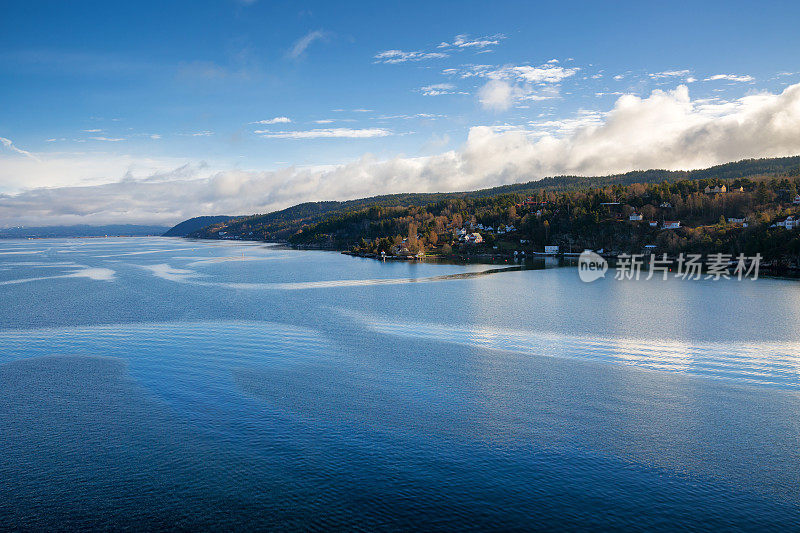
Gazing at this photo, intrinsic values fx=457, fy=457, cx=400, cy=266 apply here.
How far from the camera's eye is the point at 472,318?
2412cm

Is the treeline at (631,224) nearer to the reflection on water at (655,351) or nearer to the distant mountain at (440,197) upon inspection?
the distant mountain at (440,197)

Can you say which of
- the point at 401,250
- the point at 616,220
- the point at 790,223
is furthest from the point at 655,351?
the point at 616,220

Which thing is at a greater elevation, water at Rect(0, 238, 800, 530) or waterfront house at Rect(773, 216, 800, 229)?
waterfront house at Rect(773, 216, 800, 229)

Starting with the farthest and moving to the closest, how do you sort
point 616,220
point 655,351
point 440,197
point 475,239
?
point 440,197 < point 475,239 < point 616,220 < point 655,351

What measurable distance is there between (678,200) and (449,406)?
75901 mm

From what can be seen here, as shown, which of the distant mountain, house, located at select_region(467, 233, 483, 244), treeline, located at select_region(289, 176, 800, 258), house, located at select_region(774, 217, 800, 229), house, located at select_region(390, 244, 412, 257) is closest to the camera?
house, located at select_region(774, 217, 800, 229)

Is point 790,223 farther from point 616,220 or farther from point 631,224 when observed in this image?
point 616,220

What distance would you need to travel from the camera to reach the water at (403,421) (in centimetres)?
841

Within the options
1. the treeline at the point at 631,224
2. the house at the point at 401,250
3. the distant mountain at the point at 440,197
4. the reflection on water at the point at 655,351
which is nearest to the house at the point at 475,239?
the treeline at the point at 631,224

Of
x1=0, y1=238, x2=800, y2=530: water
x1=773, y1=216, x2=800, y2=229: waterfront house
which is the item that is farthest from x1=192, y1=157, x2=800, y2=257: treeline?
x1=0, y1=238, x2=800, y2=530: water

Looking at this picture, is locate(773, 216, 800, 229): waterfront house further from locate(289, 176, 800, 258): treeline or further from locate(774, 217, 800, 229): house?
locate(289, 176, 800, 258): treeline

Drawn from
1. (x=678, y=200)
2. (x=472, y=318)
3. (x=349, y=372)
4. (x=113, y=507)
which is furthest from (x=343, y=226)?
(x=113, y=507)

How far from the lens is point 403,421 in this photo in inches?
460

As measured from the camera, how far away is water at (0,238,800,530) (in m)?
8.41
